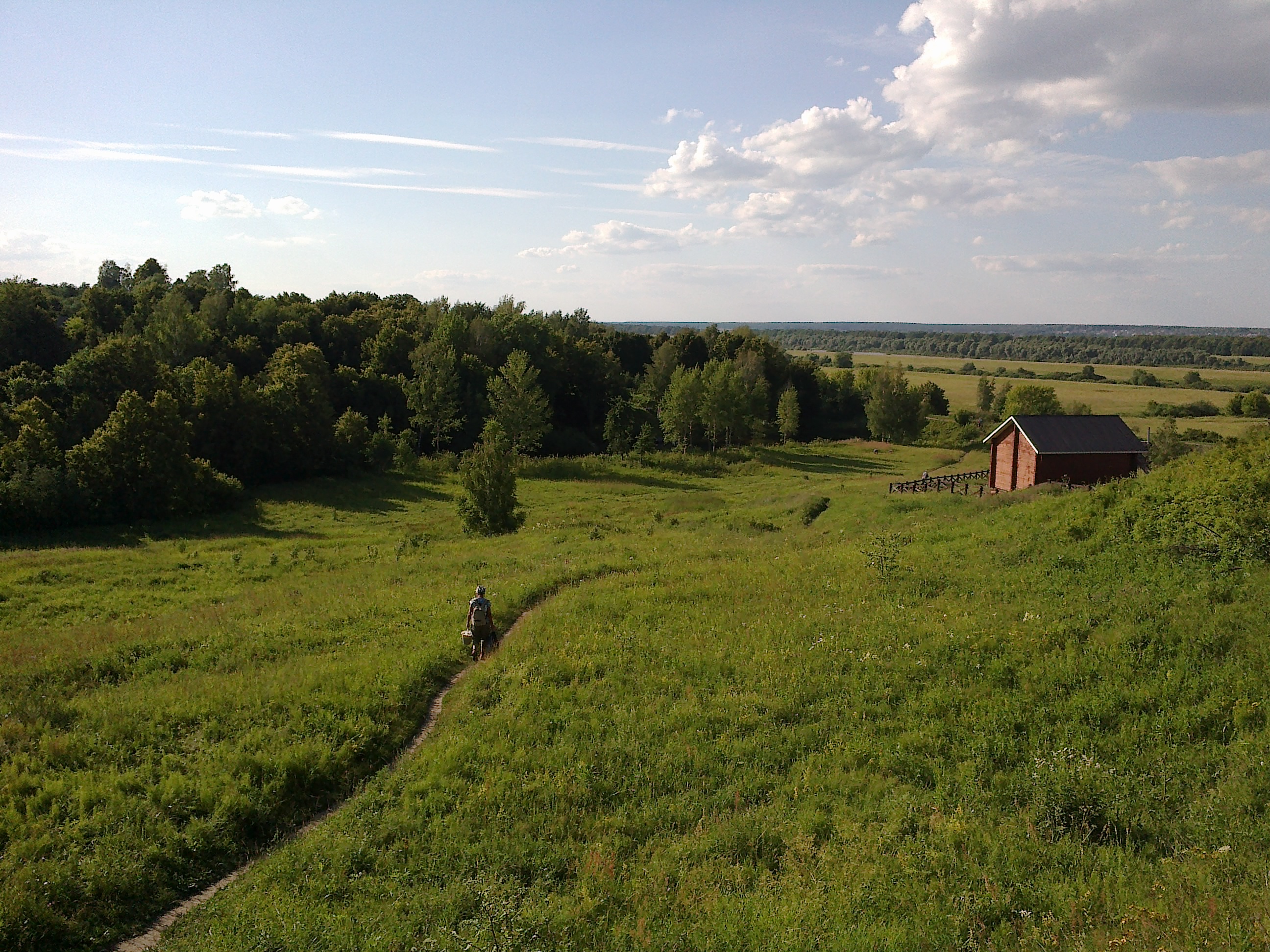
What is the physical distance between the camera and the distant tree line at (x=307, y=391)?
130 ft

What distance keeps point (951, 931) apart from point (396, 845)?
6234 mm

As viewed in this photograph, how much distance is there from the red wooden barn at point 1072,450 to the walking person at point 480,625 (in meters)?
28.5

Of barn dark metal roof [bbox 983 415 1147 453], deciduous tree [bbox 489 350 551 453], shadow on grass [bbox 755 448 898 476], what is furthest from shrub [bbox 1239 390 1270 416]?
deciduous tree [bbox 489 350 551 453]

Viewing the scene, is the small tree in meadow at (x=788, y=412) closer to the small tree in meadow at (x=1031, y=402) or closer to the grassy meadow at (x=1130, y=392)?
the small tree in meadow at (x=1031, y=402)

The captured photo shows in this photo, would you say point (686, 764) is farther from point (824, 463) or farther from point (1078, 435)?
point (824, 463)

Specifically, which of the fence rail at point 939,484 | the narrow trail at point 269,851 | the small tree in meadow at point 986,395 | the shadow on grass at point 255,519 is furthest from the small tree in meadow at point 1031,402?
the narrow trail at point 269,851

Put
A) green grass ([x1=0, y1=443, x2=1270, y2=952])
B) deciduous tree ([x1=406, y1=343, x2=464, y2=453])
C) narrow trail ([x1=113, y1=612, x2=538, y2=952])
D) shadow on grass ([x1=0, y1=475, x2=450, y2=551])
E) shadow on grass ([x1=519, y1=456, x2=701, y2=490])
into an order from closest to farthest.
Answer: green grass ([x1=0, y1=443, x2=1270, y2=952])
narrow trail ([x1=113, y1=612, x2=538, y2=952])
shadow on grass ([x1=0, y1=475, x2=450, y2=551])
shadow on grass ([x1=519, y1=456, x2=701, y2=490])
deciduous tree ([x1=406, y1=343, x2=464, y2=453])

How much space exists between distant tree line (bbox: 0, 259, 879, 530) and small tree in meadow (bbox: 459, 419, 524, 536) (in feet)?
3.31

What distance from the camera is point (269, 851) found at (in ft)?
30.6

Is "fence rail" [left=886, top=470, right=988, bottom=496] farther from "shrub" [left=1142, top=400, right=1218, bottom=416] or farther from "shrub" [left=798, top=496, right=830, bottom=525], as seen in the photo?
"shrub" [left=1142, top=400, right=1218, bottom=416]

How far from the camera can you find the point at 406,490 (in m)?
51.8

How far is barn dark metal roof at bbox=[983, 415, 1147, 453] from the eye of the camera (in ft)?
113

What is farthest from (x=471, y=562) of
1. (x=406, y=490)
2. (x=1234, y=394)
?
(x=1234, y=394)

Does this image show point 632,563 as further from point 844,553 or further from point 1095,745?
point 1095,745
